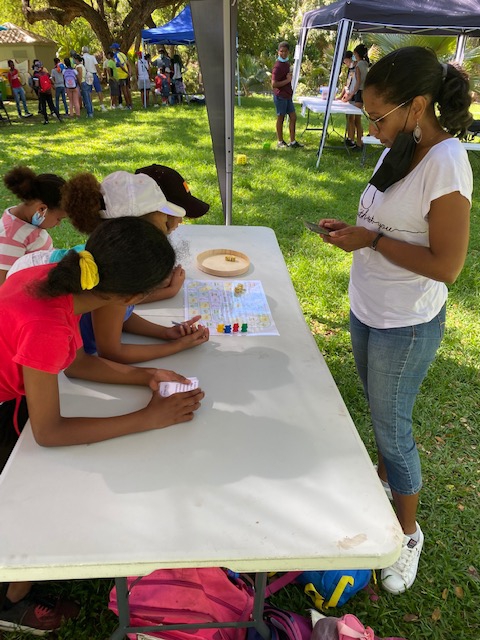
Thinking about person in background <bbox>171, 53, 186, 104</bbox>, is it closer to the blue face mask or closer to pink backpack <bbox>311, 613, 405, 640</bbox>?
the blue face mask

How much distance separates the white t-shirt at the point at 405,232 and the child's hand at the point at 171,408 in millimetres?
641

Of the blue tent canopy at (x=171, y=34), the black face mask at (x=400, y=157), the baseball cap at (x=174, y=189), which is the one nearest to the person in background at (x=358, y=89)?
the baseball cap at (x=174, y=189)

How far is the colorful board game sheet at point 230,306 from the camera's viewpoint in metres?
1.58

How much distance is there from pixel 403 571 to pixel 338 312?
190 cm

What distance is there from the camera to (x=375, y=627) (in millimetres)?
1497

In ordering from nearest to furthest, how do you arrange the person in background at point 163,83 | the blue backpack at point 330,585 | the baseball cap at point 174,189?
1. the blue backpack at point 330,585
2. the baseball cap at point 174,189
3. the person in background at point 163,83

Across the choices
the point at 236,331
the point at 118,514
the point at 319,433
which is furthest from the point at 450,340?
the point at 118,514

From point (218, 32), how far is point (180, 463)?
175cm

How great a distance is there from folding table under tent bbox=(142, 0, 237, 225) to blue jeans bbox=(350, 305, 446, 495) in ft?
4.47

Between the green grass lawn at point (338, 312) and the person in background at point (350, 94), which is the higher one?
the person in background at point (350, 94)

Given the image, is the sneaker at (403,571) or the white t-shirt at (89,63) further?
the white t-shirt at (89,63)

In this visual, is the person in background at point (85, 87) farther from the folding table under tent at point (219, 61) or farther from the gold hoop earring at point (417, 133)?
the gold hoop earring at point (417, 133)

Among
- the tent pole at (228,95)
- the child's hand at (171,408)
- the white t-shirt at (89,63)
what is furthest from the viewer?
the white t-shirt at (89,63)

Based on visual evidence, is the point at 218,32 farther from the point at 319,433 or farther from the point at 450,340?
the point at 450,340
